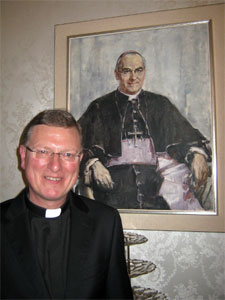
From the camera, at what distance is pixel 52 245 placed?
1534 millimetres

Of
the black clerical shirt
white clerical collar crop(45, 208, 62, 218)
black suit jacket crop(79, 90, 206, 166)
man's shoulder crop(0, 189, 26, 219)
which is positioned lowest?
the black clerical shirt

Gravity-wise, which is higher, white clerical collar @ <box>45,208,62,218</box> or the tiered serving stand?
white clerical collar @ <box>45,208,62,218</box>

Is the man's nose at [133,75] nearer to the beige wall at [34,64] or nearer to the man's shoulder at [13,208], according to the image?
the beige wall at [34,64]

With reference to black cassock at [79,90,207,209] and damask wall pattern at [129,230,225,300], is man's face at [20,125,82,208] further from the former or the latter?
damask wall pattern at [129,230,225,300]

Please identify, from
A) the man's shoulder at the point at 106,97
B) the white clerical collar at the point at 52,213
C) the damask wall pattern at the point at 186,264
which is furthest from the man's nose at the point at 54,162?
the damask wall pattern at the point at 186,264

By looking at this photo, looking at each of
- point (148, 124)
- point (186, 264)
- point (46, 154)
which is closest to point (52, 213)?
point (46, 154)

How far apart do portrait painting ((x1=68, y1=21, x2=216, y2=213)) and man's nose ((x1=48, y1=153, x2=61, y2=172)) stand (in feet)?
2.22

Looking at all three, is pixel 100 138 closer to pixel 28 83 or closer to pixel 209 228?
pixel 28 83

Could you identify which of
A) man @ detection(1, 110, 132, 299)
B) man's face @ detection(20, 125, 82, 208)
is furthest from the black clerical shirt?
man's face @ detection(20, 125, 82, 208)

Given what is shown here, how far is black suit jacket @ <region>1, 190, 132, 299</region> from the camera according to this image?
1334 mm

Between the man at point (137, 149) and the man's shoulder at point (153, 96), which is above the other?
the man's shoulder at point (153, 96)

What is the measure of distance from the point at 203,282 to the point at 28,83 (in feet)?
7.48

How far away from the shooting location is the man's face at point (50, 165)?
4.87 ft

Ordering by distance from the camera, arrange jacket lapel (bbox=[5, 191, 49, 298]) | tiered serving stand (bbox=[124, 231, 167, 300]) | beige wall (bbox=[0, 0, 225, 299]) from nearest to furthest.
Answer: jacket lapel (bbox=[5, 191, 49, 298]), tiered serving stand (bbox=[124, 231, 167, 300]), beige wall (bbox=[0, 0, 225, 299])
